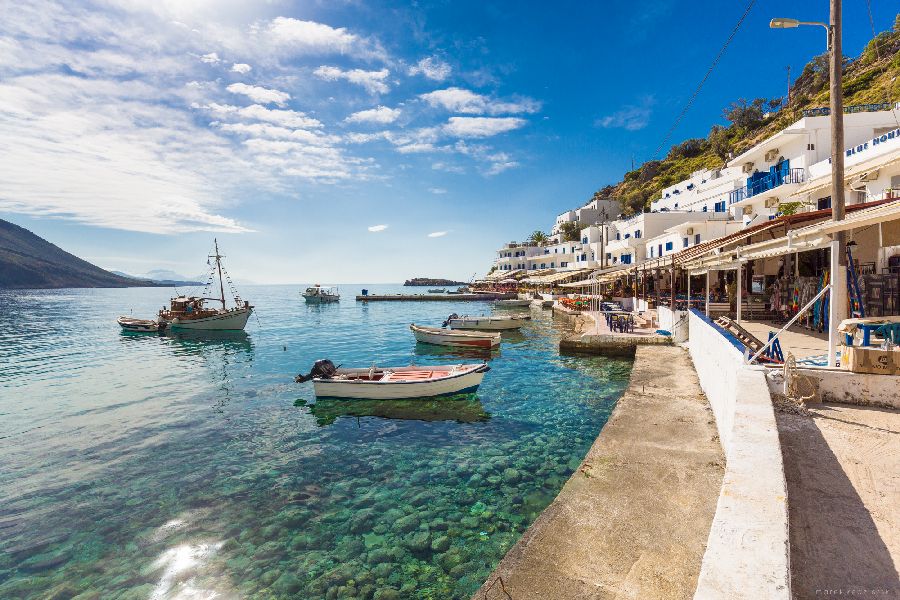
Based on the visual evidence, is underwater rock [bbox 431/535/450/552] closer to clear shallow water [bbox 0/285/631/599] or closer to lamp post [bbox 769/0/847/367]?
clear shallow water [bbox 0/285/631/599]

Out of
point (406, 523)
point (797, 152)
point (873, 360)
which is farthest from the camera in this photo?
point (797, 152)

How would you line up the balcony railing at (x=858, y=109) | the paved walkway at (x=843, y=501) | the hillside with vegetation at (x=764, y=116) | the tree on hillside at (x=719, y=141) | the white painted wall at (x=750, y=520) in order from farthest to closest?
the tree on hillside at (x=719, y=141) → the hillside with vegetation at (x=764, y=116) → the balcony railing at (x=858, y=109) → the paved walkway at (x=843, y=501) → the white painted wall at (x=750, y=520)

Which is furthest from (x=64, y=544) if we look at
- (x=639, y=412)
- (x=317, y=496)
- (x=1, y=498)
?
(x=639, y=412)

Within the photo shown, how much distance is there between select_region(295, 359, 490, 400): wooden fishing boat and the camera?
47.5 ft

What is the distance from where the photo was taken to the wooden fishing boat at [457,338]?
25.0 metres

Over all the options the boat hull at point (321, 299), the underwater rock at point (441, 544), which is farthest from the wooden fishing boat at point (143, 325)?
the underwater rock at point (441, 544)

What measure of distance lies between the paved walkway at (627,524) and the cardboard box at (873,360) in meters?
2.48

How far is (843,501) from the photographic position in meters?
4.17

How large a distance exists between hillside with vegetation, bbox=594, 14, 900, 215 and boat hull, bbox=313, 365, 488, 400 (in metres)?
60.4

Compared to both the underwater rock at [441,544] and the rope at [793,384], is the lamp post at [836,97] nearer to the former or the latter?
the rope at [793,384]

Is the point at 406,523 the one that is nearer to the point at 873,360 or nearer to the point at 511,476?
the point at 511,476

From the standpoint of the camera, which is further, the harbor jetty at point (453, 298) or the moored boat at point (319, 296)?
the moored boat at point (319, 296)

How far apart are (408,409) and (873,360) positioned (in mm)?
11653

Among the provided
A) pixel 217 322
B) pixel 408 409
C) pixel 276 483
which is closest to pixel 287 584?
pixel 276 483
